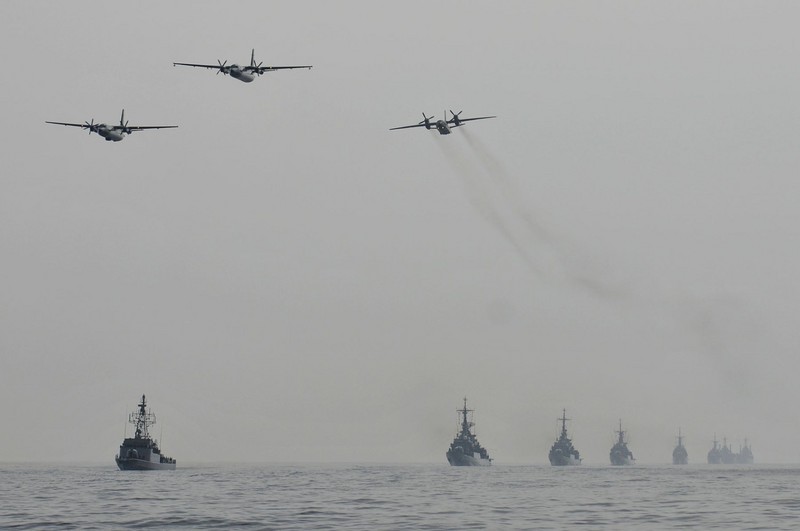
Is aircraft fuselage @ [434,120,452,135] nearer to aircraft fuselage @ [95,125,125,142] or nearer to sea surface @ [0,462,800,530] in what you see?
aircraft fuselage @ [95,125,125,142]

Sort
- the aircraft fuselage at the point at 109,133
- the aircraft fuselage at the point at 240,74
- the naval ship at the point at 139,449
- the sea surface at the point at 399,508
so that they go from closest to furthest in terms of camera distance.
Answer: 1. the sea surface at the point at 399,508
2. the aircraft fuselage at the point at 240,74
3. the aircraft fuselage at the point at 109,133
4. the naval ship at the point at 139,449

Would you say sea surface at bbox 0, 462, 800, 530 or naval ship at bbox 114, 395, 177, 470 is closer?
sea surface at bbox 0, 462, 800, 530

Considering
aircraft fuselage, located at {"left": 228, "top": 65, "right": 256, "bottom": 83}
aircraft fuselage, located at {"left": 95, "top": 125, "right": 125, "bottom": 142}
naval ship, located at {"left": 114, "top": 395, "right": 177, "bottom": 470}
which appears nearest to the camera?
aircraft fuselage, located at {"left": 228, "top": 65, "right": 256, "bottom": 83}

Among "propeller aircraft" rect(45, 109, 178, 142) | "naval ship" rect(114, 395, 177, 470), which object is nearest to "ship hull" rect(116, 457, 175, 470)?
"naval ship" rect(114, 395, 177, 470)

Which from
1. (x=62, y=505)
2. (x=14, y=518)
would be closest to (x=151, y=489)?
(x=62, y=505)

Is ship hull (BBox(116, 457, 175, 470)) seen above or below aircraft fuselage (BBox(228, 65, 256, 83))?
below

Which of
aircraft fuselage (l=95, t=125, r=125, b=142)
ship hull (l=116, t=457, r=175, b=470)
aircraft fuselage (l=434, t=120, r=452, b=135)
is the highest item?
aircraft fuselage (l=434, t=120, r=452, b=135)

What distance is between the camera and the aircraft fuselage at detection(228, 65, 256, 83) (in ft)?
298

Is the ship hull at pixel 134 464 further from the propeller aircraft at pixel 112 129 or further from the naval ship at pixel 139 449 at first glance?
the propeller aircraft at pixel 112 129

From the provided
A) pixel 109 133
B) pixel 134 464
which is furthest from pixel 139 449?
pixel 109 133

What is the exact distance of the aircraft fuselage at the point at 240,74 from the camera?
9094cm

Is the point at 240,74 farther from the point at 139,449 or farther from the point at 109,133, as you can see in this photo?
the point at 139,449

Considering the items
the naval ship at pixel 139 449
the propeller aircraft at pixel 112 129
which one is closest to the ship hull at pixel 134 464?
the naval ship at pixel 139 449

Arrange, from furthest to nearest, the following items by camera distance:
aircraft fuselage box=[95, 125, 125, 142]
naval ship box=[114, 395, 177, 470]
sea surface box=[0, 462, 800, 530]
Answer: naval ship box=[114, 395, 177, 470], aircraft fuselage box=[95, 125, 125, 142], sea surface box=[0, 462, 800, 530]
